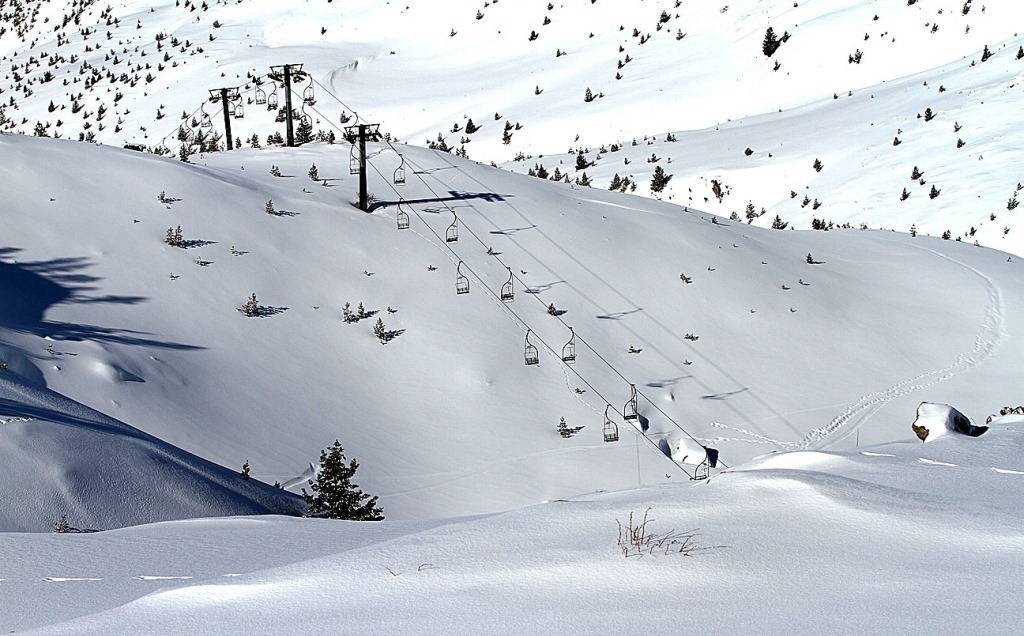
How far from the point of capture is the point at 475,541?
16.0 feet

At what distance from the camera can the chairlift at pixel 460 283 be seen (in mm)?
17172

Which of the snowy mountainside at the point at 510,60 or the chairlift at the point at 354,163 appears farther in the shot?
the snowy mountainside at the point at 510,60

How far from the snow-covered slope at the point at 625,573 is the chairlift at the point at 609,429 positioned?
829 centimetres

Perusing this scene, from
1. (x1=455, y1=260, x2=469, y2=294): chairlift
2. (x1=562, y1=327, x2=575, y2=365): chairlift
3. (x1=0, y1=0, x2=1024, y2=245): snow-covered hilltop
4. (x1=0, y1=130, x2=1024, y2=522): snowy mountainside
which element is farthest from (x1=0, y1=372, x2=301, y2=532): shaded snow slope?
(x1=0, y1=0, x2=1024, y2=245): snow-covered hilltop

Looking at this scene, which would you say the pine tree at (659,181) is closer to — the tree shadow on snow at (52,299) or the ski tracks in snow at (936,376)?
the ski tracks in snow at (936,376)

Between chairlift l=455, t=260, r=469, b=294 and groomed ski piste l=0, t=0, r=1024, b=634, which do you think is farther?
chairlift l=455, t=260, r=469, b=294

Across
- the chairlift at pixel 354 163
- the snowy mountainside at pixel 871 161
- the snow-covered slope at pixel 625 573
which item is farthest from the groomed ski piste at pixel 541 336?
the chairlift at pixel 354 163

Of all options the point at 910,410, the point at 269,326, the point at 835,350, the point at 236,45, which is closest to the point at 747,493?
the point at 269,326

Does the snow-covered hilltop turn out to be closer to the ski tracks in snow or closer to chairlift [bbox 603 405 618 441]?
the ski tracks in snow

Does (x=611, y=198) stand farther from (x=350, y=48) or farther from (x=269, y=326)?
(x=350, y=48)

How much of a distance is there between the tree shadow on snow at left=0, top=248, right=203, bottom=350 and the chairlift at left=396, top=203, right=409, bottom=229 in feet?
17.9

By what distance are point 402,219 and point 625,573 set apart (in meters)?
15.6

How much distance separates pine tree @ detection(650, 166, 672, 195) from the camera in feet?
97.1

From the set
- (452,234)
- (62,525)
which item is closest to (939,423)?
(62,525)
